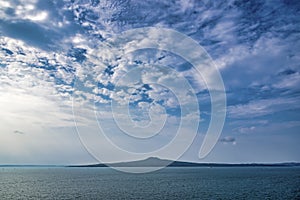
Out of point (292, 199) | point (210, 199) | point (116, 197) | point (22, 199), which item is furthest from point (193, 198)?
point (22, 199)

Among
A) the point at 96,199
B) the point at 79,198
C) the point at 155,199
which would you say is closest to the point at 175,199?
the point at 155,199

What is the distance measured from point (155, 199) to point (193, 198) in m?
11.7

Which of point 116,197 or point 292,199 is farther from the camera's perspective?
point 116,197

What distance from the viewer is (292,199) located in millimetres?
77312

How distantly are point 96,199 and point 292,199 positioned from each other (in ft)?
192

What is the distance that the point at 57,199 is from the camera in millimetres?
80250

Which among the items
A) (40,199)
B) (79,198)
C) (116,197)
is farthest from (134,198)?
(40,199)

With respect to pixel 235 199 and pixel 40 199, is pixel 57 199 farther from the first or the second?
pixel 235 199

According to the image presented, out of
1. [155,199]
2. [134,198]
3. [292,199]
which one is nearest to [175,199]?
[155,199]

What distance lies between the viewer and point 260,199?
78250 mm

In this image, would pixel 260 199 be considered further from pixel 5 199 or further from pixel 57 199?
pixel 5 199

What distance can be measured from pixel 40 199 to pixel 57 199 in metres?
5.70

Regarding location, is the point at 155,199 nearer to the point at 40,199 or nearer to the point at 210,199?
the point at 210,199

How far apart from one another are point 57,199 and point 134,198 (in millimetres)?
23821
